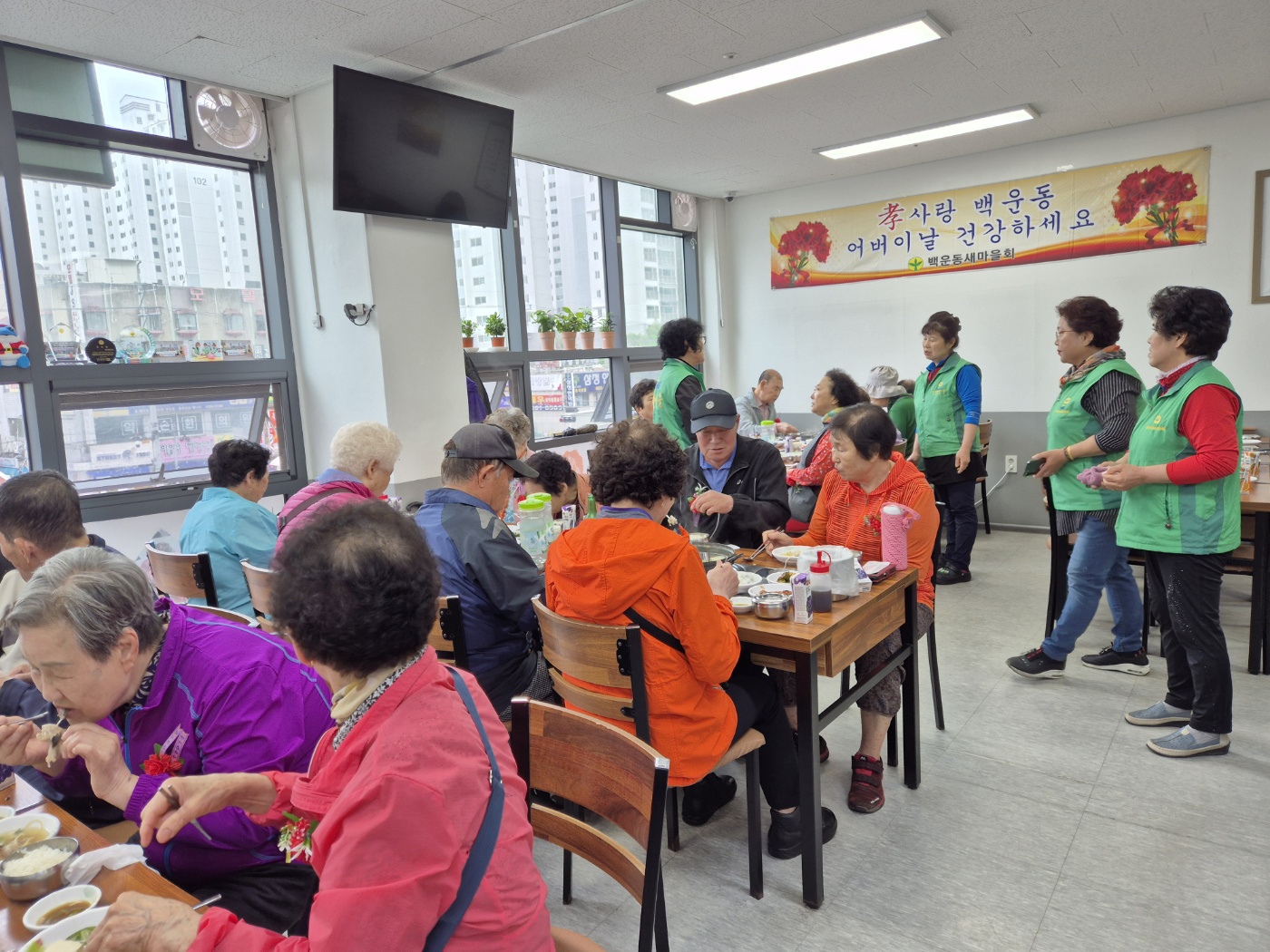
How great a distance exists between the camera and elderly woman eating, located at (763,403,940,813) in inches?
97.3

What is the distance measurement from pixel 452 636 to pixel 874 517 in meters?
1.37

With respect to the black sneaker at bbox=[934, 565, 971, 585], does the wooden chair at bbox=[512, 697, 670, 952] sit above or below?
above

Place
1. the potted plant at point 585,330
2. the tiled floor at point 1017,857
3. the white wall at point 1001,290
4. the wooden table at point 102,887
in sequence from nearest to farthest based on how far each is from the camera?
the wooden table at point 102,887, the tiled floor at point 1017,857, the white wall at point 1001,290, the potted plant at point 585,330

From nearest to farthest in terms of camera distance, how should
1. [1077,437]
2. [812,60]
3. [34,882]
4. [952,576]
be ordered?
[34,882], [1077,437], [812,60], [952,576]

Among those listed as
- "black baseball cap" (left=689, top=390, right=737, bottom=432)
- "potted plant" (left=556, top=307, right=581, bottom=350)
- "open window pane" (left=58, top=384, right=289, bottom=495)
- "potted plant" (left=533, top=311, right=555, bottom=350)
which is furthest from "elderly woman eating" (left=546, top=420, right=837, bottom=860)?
"potted plant" (left=556, top=307, right=581, bottom=350)

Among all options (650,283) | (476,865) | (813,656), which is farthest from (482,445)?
(650,283)

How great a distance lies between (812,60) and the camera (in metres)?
3.88

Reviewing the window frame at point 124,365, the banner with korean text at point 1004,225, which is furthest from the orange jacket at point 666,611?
the banner with korean text at point 1004,225

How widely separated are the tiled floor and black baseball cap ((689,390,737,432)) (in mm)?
1258

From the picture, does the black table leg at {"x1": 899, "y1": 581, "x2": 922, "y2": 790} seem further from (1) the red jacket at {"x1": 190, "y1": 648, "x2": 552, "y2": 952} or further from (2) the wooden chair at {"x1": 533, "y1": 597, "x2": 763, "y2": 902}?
(1) the red jacket at {"x1": 190, "y1": 648, "x2": 552, "y2": 952}

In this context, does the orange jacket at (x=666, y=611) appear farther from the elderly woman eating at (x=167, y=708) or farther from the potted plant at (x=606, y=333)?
the potted plant at (x=606, y=333)

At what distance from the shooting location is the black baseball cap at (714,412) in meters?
2.98

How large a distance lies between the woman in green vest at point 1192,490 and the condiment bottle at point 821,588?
1.29 m

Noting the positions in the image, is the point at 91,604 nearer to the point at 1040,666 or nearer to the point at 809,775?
the point at 809,775
